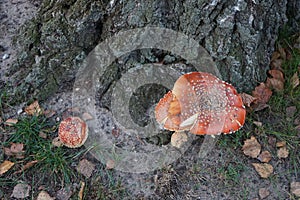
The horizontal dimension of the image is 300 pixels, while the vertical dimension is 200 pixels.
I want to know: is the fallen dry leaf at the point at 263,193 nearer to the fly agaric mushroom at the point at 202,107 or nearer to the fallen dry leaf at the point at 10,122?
the fly agaric mushroom at the point at 202,107

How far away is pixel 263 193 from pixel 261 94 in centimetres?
85

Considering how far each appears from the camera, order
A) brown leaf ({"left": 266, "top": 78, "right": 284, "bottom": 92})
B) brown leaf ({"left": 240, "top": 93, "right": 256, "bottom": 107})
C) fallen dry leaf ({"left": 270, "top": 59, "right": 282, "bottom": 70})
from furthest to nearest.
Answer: fallen dry leaf ({"left": 270, "top": 59, "right": 282, "bottom": 70}), brown leaf ({"left": 266, "top": 78, "right": 284, "bottom": 92}), brown leaf ({"left": 240, "top": 93, "right": 256, "bottom": 107})

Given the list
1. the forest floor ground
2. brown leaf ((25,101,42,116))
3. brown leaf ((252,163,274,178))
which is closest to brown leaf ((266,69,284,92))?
the forest floor ground

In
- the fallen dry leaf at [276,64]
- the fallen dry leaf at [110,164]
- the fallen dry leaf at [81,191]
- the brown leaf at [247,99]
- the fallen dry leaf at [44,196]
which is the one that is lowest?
the fallen dry leaf at [44,196]

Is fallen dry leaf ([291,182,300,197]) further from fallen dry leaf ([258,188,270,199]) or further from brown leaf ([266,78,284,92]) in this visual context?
brown leaf ([266,78,284,92])

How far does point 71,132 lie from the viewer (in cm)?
298

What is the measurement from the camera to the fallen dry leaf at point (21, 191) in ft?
9.52

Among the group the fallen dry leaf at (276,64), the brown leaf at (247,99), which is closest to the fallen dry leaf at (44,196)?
the brown leaf at (247,99)

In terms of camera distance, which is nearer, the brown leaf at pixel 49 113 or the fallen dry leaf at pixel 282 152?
the fallen dry leaf at pixel 282 152

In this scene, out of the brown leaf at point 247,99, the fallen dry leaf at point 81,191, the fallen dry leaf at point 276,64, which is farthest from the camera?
the fallen dry leaf at point 276,64

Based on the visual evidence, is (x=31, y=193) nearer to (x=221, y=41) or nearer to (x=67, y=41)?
(x=67, y=41)

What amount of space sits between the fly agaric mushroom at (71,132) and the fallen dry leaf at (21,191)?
435mm

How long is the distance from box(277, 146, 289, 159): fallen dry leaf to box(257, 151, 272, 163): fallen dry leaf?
0.26 ft

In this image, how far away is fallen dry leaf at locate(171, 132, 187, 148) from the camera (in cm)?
312
